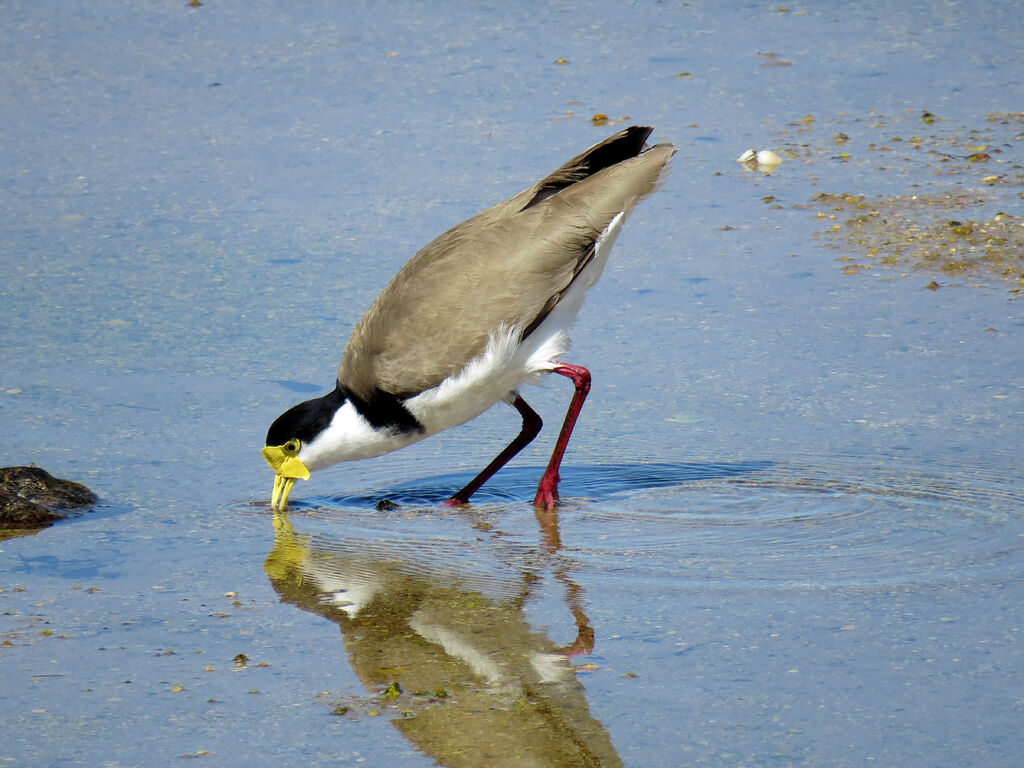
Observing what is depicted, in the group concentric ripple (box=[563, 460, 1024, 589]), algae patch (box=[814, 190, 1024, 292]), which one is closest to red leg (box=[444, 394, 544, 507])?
concentric ripple (box=[563, 460, 1024, 589])

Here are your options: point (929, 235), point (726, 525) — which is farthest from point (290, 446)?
point (929, 235)

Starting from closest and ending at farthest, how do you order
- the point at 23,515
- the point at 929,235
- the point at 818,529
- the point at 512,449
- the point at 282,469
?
the point at 818,529 → the point at 23,515 → the point at 282,469 → the point at 512,449 → the point at 929,235

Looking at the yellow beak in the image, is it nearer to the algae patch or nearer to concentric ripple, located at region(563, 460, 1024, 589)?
concentric ripple, located at region(563, 460, 1024, 589)

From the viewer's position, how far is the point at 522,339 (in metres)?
5.69

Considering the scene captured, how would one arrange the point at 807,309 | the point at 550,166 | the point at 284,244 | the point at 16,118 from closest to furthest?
1. the point at 807,309
2. the point at 284,244
3. the point at 550,166
4. the point at 16,118

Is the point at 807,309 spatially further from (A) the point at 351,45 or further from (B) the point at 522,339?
(A) the point at 351,45

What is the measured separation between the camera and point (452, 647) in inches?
164

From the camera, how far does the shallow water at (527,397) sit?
12.5ft

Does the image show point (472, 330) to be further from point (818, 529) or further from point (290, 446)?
point (818, 529)

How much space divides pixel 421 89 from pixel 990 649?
658 cm

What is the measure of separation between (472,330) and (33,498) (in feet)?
5.63

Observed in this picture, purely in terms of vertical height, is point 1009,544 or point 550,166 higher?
point 550,166

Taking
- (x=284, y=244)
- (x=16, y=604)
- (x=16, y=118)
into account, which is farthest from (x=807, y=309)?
(x=16, y=118)

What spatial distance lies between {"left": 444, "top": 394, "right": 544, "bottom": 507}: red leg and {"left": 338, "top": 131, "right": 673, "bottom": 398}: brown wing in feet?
1.42
